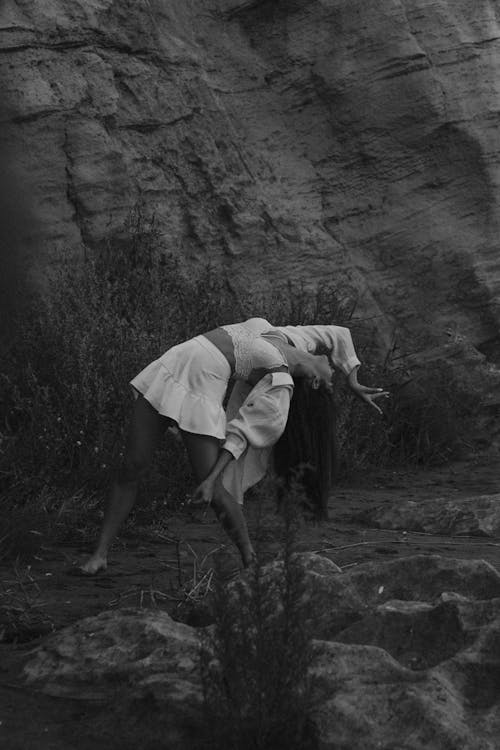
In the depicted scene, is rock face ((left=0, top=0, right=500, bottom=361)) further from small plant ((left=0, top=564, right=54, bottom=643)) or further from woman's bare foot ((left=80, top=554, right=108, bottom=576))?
small plant ((left=0, top=564, right=54, bottom=643))

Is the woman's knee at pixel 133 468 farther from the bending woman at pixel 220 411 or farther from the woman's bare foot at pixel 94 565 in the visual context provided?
the woman's bare foot at pixel 94 565

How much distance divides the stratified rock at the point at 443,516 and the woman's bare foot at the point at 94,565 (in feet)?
6.57

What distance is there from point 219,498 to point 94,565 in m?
0.73

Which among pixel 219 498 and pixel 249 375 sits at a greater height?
pixel 249 375

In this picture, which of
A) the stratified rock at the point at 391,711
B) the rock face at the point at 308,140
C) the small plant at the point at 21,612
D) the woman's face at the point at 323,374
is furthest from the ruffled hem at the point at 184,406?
the rock face at the point at 308,140

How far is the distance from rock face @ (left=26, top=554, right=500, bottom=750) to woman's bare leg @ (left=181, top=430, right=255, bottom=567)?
0.67 metres

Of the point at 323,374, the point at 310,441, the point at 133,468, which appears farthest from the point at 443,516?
the point at 133,468

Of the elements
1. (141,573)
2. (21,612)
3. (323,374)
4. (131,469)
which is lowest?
(141,573)

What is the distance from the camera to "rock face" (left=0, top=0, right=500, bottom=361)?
341 inches

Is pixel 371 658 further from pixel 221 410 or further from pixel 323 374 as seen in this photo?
pixel 323 374

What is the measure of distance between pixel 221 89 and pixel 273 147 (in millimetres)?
686

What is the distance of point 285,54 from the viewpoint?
9.88 m

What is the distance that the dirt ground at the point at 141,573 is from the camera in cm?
313

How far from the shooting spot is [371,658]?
316cm
